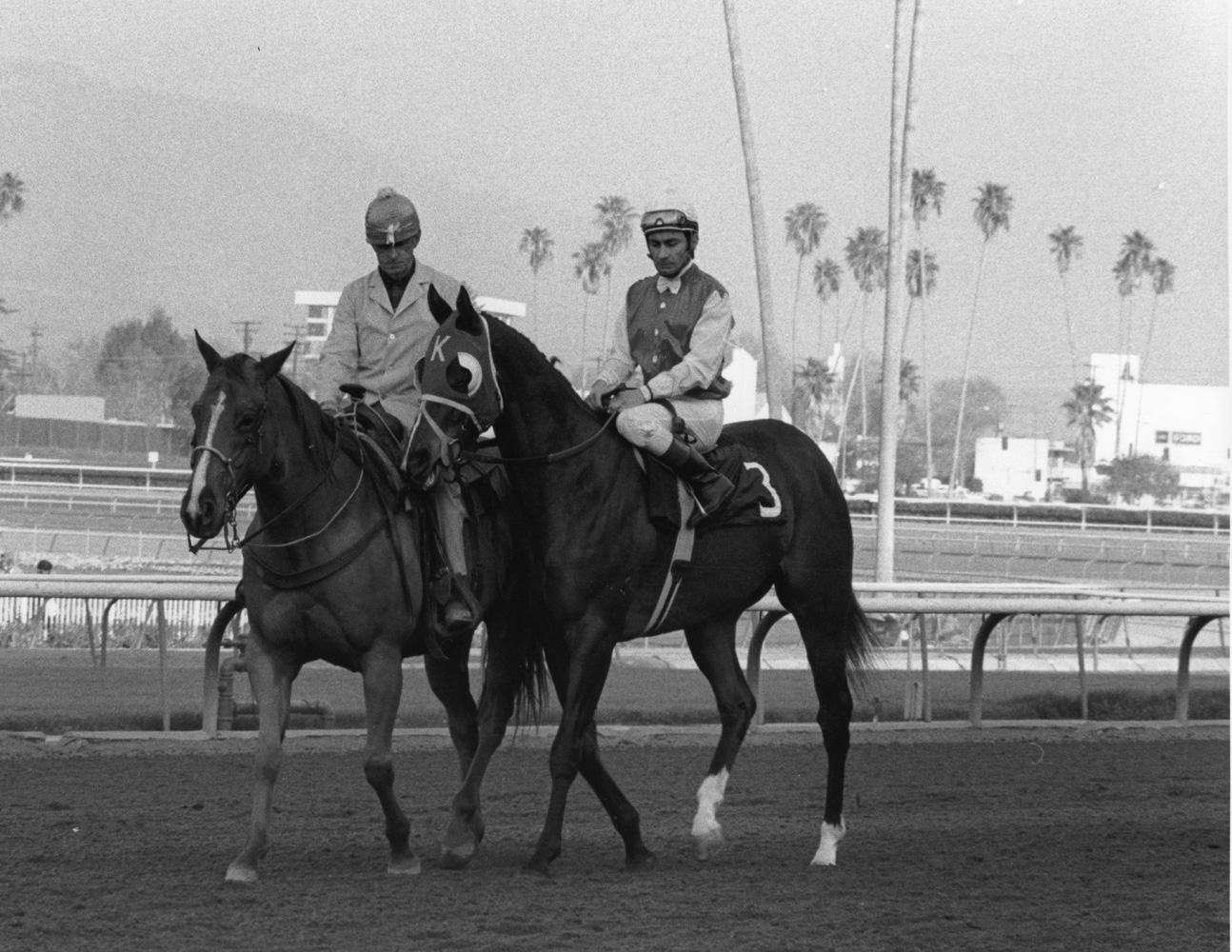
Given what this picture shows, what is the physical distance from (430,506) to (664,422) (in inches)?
34.9

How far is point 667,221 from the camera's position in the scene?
21.4 ft

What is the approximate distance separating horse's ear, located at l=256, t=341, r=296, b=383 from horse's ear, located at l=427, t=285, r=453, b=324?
0.48 metres

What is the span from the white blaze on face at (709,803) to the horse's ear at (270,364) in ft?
7.48

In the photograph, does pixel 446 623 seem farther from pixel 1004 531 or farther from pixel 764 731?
pixel 1004 531

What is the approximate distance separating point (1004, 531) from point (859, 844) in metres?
31.9

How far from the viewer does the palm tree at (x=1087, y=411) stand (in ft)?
268

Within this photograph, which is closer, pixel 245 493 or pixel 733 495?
pixel 245 493

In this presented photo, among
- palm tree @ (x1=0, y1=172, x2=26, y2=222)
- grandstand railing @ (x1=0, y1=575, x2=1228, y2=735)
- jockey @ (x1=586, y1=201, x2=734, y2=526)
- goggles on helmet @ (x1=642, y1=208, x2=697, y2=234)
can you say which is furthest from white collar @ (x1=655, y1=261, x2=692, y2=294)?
palm tree @ (x1=0, y1=172, x2=26, y2=222)

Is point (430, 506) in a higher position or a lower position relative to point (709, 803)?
higher

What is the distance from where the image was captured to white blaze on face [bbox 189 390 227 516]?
210 inches

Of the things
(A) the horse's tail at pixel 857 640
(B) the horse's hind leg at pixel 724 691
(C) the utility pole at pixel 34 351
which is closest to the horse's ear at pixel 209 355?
(B) the horse's hind leg at pixel 724 691

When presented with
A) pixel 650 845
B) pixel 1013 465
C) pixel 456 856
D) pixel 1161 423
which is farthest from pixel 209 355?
pixel 1161 423

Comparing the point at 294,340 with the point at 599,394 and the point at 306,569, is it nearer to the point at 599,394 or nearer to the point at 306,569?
the point at 306,569

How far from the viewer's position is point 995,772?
945 centimetres
